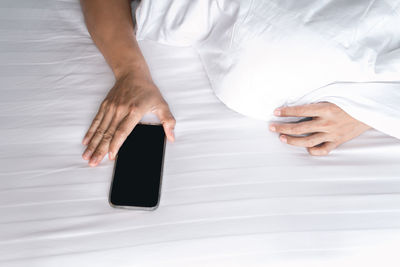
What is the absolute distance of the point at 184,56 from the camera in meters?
0.89

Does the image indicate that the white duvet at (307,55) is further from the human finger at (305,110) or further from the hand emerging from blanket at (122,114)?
the hand emerging from blanket at (122,114)

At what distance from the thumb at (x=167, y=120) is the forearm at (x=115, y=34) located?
0.35ft

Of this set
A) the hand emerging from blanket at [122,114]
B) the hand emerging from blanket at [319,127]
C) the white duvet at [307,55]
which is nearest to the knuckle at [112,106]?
the hand emerging from blanket at [122,114]

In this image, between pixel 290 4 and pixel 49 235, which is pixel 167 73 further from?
pixel 49 235

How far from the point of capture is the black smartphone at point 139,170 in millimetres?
679

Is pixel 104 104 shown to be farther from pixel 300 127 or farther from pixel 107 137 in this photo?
pixel 300 127

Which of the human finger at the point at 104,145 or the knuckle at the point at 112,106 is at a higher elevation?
the knuckle at the point at 112,106

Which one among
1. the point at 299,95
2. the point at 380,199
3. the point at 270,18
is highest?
the point at 270,18

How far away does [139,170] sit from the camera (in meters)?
0.72

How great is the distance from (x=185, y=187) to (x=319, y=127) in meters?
0.32

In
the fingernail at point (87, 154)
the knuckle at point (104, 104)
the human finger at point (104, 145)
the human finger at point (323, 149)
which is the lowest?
the fingernail at point (87, 154)

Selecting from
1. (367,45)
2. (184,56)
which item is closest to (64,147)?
(184,56)

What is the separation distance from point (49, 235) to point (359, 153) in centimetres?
68

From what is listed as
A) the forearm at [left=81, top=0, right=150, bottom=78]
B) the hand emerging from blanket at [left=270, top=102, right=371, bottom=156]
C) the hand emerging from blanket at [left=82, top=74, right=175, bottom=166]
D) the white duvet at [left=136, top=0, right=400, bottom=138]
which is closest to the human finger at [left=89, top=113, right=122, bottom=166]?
the hand emerging from blanket at [left=82, top=74, right=175, bottom=166]
